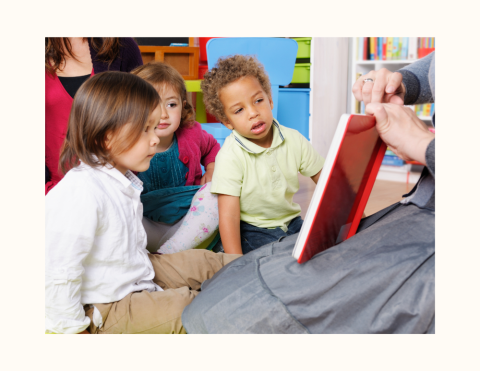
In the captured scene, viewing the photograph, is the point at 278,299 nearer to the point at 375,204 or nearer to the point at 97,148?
the point at 97,148

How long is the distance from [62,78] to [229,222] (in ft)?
1.87

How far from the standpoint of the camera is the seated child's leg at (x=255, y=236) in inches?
44.9

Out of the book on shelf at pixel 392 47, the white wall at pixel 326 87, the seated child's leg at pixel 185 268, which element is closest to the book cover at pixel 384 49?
the book on shelf at pixel 392 47

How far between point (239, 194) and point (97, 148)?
1.44 feet

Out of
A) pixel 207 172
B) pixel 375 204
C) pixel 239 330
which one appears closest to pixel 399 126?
pixel 239 330

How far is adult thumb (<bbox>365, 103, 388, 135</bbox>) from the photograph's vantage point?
60 centimetres

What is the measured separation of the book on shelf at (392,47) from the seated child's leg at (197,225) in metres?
2.02

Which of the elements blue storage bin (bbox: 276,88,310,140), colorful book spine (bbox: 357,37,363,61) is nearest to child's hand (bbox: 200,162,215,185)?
blue storage bin (bbox: 276,88,310,140)

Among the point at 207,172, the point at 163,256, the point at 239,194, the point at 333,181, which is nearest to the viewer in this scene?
the point at 333,181

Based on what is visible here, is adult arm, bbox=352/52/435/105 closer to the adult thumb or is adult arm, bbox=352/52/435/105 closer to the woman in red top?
the adult thumb

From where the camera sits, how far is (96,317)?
0.74 m

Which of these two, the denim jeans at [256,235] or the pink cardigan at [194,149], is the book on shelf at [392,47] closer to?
the pink cardigan at [194,149]

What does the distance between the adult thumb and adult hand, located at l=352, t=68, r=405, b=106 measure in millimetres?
139

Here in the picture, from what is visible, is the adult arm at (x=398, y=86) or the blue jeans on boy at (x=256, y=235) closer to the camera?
the adult arm at (x=398, y=86)
